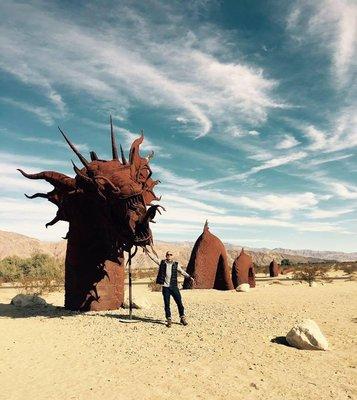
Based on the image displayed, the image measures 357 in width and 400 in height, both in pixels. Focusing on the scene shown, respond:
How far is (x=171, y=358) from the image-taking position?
6.13m

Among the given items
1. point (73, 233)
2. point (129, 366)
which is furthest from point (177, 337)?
point (73, 233)

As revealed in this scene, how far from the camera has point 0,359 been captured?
645 centimetres

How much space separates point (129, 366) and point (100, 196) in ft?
13.7

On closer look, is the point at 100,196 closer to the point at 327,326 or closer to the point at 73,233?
the point at 73,233

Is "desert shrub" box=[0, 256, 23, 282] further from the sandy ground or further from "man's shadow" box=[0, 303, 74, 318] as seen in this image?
the sandy ground

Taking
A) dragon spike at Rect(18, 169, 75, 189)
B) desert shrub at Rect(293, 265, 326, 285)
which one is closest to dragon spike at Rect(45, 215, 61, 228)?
dragon spike at Rect(18, 169, 75, 189)

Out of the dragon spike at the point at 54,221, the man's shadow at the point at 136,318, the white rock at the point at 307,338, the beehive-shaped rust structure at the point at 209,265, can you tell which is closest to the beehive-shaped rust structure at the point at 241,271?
the beehive-shaped rust structure at the point at 209,265

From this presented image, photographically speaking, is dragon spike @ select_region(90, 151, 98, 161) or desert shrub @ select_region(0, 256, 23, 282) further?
desert shrub @ select_region(0, 256, 23, 282)

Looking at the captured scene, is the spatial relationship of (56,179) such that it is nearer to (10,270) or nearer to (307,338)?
(307,338)

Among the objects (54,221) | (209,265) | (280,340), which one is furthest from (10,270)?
(280,340)

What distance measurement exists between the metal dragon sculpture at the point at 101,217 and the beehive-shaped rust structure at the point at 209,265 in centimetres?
602

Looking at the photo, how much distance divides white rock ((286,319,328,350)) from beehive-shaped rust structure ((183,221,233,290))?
925cm

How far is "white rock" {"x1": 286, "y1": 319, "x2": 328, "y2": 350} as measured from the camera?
22.1ft

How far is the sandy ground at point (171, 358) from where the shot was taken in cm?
498
